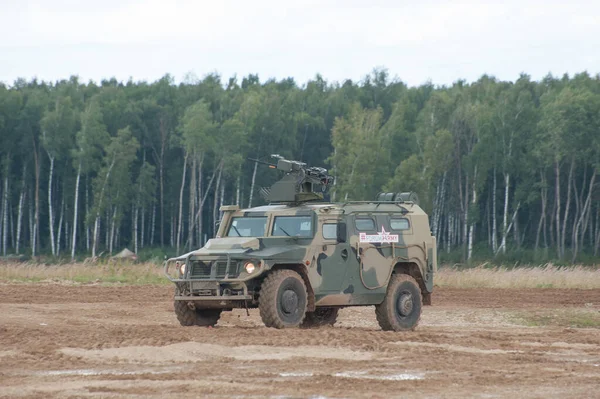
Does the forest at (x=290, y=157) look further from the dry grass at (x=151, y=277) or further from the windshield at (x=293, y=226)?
the windshield at (x=293, y=226)

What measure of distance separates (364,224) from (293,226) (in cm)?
131

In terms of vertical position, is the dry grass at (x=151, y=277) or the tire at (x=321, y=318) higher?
the tire at (x=321, y=318)

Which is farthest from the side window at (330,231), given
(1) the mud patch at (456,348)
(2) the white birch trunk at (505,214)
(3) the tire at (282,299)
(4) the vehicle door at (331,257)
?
(2) the white birch trunk at (505,214)

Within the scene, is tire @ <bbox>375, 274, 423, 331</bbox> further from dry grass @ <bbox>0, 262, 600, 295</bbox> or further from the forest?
the forest

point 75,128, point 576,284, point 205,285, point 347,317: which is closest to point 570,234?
point 75,128

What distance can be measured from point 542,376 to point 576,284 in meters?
22.7

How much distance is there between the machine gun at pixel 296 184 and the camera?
19.7 metres

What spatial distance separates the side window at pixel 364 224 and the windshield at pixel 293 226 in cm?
93

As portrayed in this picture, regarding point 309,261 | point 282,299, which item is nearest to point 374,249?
point 309,261

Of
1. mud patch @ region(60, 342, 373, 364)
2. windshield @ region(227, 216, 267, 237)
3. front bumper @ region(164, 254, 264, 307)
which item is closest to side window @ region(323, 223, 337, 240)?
windshield @ region(227, 216, 267, 237)

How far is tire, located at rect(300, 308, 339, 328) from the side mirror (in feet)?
6.72

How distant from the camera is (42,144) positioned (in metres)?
75.1

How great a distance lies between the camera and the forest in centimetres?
6894

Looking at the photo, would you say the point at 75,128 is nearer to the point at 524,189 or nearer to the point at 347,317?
the point at 524,189
